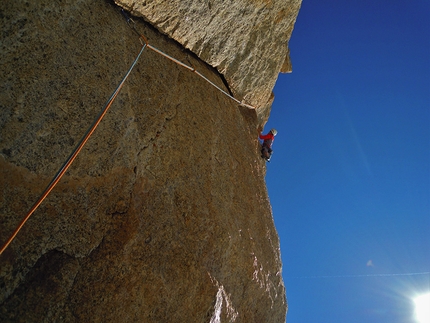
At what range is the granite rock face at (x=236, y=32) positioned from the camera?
414 cm

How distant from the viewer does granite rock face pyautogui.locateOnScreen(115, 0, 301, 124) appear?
4145mm

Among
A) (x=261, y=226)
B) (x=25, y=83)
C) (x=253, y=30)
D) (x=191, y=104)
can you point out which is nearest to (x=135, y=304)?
(x=25, y=83)

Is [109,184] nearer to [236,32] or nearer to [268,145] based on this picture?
[236,32]

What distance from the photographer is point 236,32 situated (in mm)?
5172

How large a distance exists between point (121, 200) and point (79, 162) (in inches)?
A: 21.2

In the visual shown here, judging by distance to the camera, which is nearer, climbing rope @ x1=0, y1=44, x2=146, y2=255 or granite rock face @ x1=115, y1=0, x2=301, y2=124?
climbing rope @ x1=0, y1=44, x2=146, y2=255

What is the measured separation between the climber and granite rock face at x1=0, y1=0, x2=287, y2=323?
283 centimetres

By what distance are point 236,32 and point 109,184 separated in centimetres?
327

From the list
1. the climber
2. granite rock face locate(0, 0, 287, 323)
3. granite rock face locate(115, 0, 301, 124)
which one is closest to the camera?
granite rock face locate(0, 0, 287, 323)

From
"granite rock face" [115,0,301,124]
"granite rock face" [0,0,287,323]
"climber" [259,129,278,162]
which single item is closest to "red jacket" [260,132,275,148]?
"climber" [259,129,278,162]

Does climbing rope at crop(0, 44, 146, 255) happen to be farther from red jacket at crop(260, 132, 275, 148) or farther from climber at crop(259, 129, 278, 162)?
red jacket at crop(260, 132, 275, 148)

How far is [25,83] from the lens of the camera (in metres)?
2.80

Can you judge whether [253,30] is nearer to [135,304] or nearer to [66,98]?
[66,98]

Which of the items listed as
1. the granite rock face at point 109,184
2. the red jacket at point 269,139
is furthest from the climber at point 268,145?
the granite rock face at point 109,184
